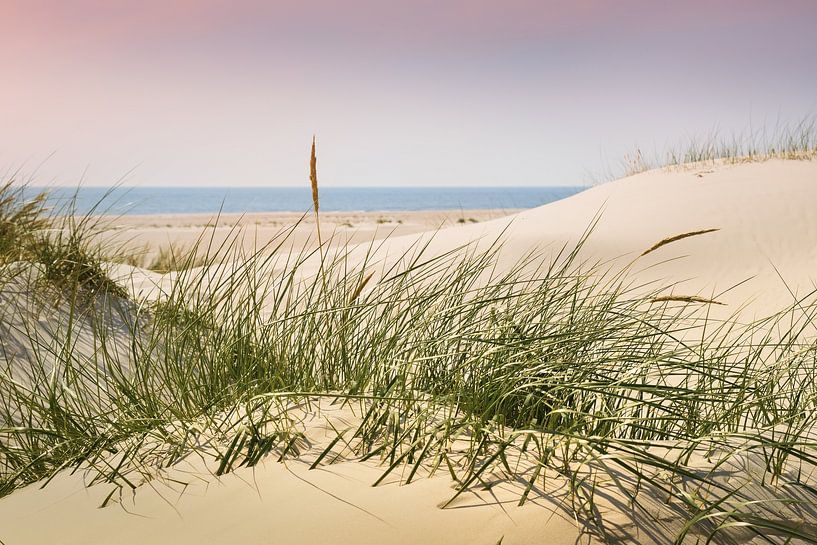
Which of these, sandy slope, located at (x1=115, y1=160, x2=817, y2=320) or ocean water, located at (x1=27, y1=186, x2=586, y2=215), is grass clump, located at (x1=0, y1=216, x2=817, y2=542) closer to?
ocean water, located at (x1=27, y1=186, x2=586, y2=215)

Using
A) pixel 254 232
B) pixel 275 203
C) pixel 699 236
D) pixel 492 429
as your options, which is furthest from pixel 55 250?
pixel 275 203

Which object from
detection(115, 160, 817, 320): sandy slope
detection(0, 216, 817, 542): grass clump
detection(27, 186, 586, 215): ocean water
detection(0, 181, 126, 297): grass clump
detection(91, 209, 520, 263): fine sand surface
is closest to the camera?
detection(0, 216, 817, 542): grass clump

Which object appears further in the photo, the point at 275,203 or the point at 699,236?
the point at 275,203

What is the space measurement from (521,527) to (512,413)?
0.67 metres

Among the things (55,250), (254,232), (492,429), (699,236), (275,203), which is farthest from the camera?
(275,203)

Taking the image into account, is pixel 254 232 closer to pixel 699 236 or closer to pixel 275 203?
pixel 699 236

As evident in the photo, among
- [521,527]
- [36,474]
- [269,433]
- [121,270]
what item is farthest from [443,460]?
[121,270]

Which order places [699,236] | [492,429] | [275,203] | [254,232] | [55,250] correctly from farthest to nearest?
1. [275,203]
2. [254,232]
3. [699,236]
4. [55,250]
5. [492,429]

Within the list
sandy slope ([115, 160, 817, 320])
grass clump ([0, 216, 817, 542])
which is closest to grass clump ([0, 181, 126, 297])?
sandy slope ([115, 160, 817, 320])

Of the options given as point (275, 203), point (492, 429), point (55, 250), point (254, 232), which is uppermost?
point (55, 250)

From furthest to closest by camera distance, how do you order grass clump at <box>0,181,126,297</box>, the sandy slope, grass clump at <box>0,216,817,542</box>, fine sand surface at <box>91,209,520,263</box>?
the sandy slope → fine sand surface at <box>91,209,520,263</box> → grass clump at <box>0,181,126,297</box> → grass clump at <box>0,216,817,542</box>

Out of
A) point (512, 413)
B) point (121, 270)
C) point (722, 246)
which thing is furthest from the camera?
point (722, 246)

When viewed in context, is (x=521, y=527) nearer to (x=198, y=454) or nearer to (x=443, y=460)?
(x=443, y=460)

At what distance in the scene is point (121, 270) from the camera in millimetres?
5891
